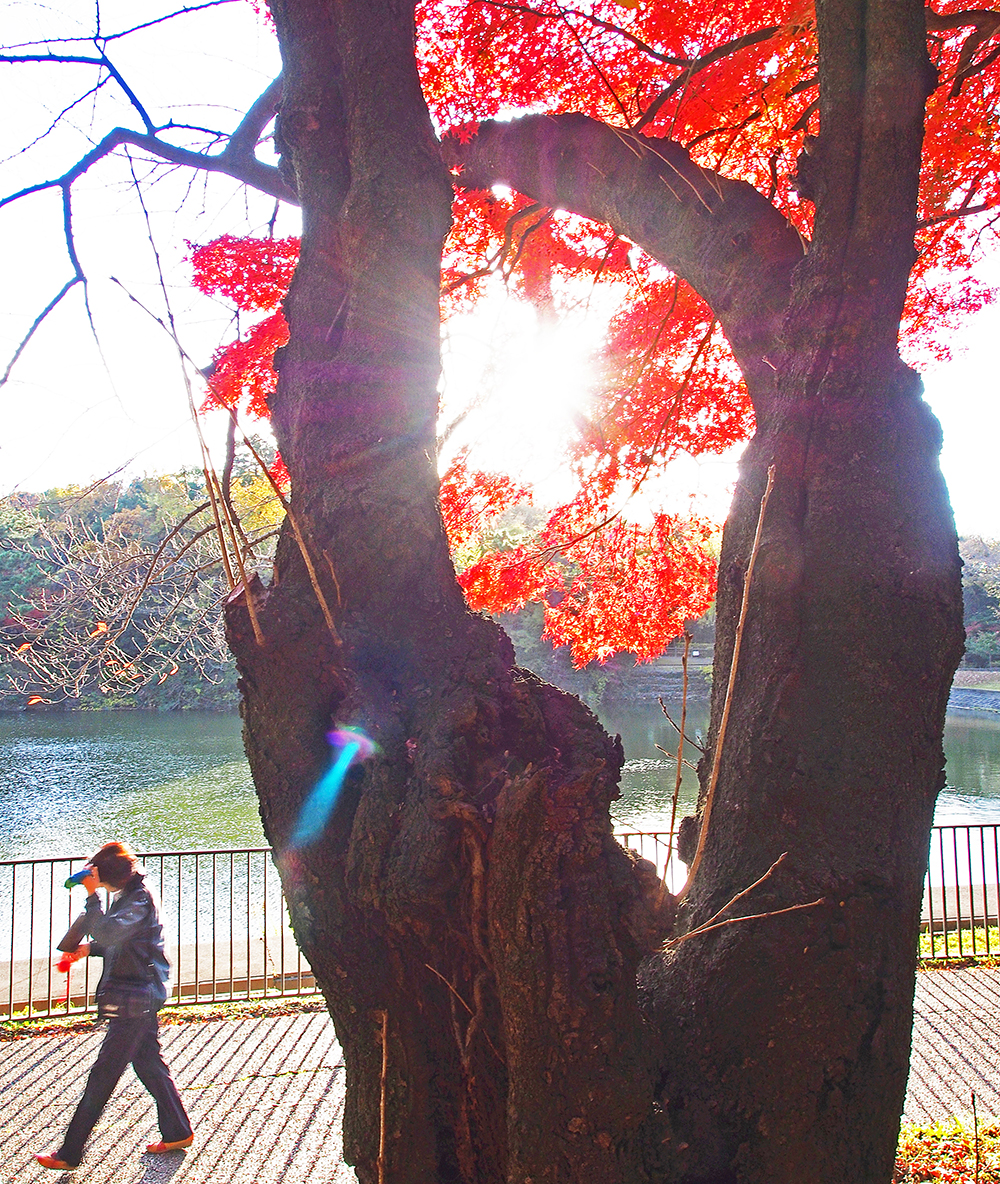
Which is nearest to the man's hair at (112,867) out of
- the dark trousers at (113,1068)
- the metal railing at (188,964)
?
the dark trousers at (113,1068)

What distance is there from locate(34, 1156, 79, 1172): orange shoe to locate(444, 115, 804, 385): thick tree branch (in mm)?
5026

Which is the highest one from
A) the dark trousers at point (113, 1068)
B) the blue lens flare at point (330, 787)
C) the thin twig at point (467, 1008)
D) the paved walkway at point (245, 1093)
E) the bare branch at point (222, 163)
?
the bare branch at point (222, 163)

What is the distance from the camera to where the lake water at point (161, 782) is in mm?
14336

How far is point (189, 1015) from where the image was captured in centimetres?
636

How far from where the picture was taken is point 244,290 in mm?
4566

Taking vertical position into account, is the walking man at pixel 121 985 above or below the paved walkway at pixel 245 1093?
above

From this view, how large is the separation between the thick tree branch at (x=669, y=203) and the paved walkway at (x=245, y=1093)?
458 cm

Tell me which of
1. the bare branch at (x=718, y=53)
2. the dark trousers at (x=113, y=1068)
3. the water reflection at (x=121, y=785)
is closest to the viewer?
the bare branch at (x=718, y=53)

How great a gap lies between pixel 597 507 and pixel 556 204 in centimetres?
331

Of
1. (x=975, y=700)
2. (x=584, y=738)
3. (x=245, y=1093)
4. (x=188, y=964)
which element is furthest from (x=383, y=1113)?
(x=975, y=700)

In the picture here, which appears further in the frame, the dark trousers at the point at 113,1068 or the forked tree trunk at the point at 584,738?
the dark trousers at the point at 113,1068

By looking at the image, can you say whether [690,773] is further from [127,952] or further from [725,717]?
[725,717]

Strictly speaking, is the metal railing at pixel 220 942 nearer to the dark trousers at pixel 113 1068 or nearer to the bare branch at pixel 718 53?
the dark trousers at pixel 113 1068

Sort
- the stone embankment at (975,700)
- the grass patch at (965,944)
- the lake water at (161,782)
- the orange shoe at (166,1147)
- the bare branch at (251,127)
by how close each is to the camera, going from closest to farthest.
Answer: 1. the bare branch at (251,127)
2. the orange shoe at (166,1147)
3. the grass patch at (965,944)
4. the lake water at (161,782)
5. the stone embankment at (975,700)
